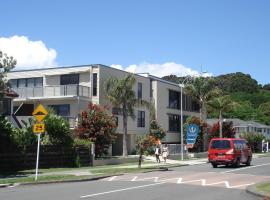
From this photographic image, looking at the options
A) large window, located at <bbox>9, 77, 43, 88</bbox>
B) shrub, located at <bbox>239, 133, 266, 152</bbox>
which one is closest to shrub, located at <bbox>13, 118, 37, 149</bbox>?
large window, located at <bbox>9, 77, 43, 88</bbox>

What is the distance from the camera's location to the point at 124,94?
143 ft

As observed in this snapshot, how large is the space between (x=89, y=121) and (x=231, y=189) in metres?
21.9

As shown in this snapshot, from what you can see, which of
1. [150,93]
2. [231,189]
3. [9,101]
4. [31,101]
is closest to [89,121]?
[9,101]

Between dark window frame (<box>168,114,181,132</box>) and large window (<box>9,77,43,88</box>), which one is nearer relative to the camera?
large window (<box>9,77,43,88</box>)

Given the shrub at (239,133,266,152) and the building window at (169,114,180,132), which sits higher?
the building window at (169,114,180,132)

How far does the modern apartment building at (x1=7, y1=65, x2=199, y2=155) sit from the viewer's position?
44.7 metres

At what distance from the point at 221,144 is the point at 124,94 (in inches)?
531

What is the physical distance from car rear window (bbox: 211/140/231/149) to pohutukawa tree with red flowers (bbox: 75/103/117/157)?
9170 millimetres

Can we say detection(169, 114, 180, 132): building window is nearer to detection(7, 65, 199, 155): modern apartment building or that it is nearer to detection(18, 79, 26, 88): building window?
detection(7, 65, 199, 155): modern apartment building

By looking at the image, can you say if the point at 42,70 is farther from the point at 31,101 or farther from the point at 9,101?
the point at 9,101

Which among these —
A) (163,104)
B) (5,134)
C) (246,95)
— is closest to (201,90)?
(163,104)

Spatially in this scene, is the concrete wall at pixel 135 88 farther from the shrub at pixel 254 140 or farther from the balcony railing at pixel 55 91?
the shrub at pixel 254 140

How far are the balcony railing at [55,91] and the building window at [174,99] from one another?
15648 mm

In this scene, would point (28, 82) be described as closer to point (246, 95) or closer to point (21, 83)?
point (21, 83)
